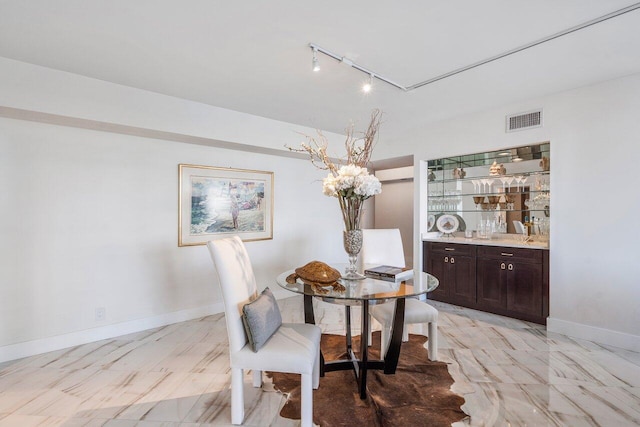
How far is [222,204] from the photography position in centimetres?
411

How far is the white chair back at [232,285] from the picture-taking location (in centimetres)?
189

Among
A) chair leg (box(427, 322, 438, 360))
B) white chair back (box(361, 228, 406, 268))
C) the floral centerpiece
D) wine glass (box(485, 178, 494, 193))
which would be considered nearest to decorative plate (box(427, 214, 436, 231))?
wine glass (box(485, 178, 494, 193))

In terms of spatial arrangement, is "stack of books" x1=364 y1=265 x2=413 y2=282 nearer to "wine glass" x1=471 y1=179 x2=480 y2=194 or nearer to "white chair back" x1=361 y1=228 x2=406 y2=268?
"white chair back" x1=361 y1=228 x2=406 y2=268

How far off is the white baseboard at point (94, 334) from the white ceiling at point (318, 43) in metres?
2.43

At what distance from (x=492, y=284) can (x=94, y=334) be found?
441 centimetres

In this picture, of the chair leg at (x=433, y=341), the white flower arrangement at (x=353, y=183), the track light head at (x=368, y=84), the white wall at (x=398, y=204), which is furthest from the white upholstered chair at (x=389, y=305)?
the white wall at (x=398, y=204)

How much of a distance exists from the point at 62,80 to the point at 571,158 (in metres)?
4.91

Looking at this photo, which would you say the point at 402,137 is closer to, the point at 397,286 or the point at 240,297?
the point at 397,286

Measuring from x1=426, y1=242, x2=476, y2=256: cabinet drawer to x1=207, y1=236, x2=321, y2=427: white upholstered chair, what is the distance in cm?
279

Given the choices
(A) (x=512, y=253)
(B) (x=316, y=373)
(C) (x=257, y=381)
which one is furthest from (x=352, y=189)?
(A) (x=512, y=253)

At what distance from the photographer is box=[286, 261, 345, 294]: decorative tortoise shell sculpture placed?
2.21m

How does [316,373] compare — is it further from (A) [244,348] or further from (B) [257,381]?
(A) [244,348]

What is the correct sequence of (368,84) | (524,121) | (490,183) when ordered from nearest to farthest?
1. (368,84)
2. (524,121)
3. (490,183)

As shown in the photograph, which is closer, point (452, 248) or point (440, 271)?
point (452, 248)
